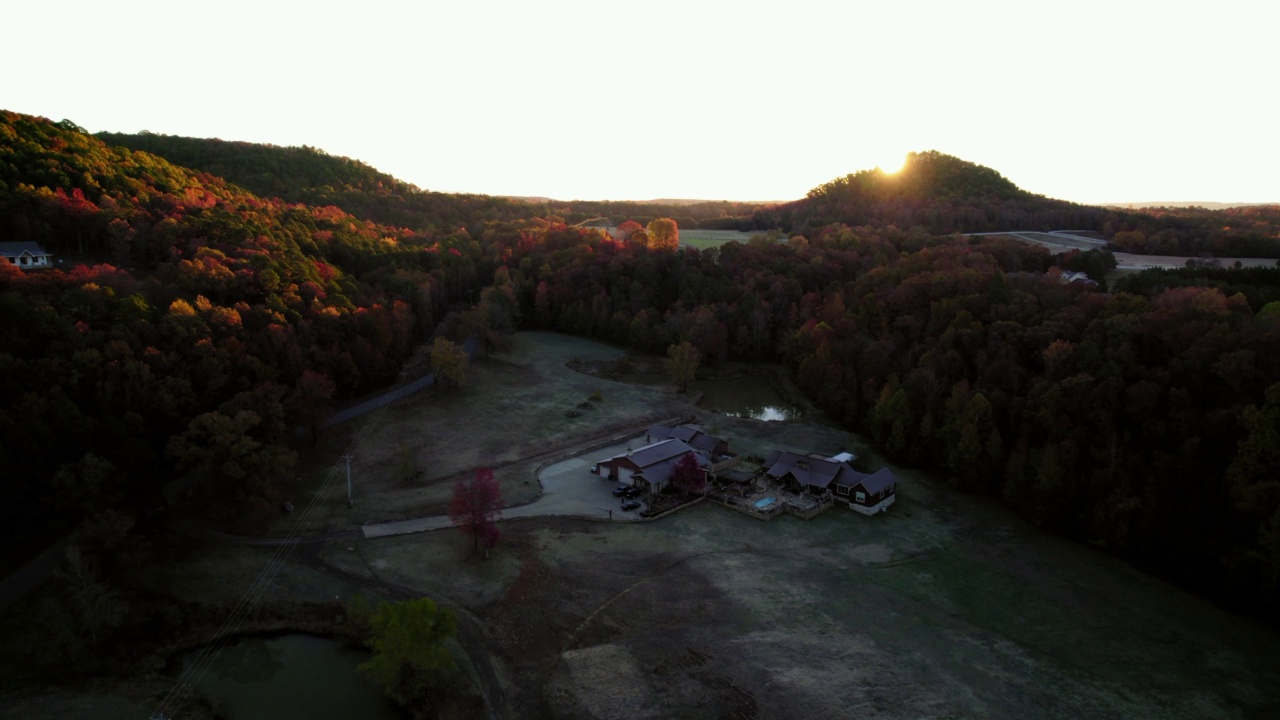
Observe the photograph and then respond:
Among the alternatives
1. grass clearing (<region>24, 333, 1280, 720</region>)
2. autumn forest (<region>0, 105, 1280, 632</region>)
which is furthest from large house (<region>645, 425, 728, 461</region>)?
autumn forest (<region>0, 105, 1280, 632</region>)

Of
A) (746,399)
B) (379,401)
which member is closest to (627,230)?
(746,399)

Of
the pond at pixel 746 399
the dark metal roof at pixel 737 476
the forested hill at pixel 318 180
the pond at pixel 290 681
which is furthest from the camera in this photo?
the forested hill at pixel 318 180

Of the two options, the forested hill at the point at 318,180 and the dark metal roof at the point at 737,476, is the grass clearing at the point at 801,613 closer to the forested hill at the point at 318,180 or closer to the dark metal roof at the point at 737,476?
the dark metal roof at the point at 737,476

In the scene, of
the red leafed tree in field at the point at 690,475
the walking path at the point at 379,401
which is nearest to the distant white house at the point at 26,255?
the walking path at the point at 379,401

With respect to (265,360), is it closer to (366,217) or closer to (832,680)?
(832,680)

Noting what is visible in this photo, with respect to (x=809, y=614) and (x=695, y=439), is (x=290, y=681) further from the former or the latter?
(x=695, y=439)

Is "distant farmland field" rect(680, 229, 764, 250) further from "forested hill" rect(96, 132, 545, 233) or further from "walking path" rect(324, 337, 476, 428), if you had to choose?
"walking path" rect(324, 337, 476, 428)

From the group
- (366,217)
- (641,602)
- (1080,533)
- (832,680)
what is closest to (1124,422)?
(1080,533)
